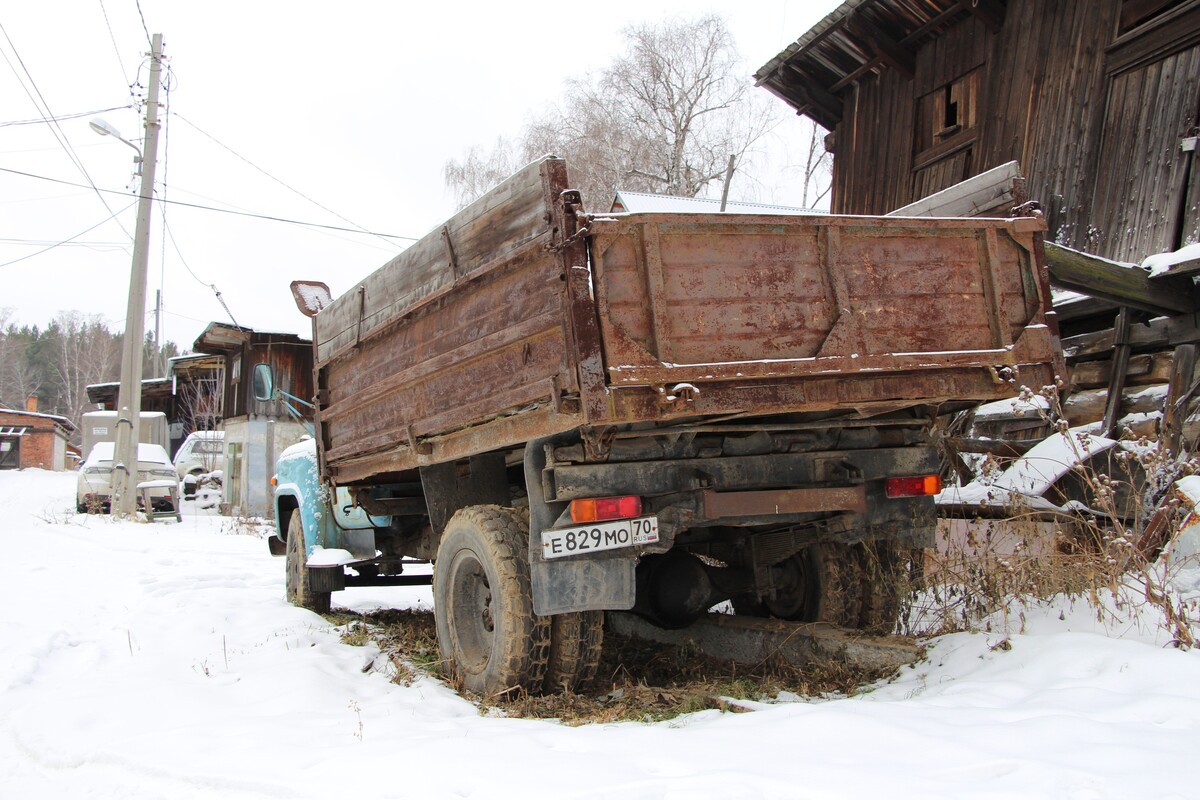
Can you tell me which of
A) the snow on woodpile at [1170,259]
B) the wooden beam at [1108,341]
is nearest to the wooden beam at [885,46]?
the wooden beam at [1108,341]

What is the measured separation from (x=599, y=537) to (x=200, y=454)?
87.9 ft

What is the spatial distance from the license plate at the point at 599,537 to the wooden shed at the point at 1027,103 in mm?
6458

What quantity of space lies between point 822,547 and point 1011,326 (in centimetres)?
162

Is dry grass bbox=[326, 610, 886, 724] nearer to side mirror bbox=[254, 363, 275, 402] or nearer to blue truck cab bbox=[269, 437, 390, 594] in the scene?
blue truck cab bbox=[269, 437, 390, 594]

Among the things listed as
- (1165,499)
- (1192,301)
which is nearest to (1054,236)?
(1192,301)

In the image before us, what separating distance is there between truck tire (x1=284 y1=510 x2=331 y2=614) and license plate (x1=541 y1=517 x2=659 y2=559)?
138 inches

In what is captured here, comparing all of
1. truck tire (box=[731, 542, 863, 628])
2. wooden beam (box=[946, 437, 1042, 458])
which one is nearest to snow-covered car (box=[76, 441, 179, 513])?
wooden beam (box=[946, 437, 1042, 458])

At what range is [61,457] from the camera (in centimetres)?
4284

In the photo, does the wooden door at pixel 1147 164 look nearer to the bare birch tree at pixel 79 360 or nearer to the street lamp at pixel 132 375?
the street lamp at pixel 132 375

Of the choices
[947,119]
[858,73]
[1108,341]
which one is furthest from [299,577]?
[858,73]

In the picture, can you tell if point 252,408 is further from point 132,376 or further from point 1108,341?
point 1108,341

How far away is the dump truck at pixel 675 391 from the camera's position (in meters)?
3.48

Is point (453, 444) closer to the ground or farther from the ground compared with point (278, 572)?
farther from the ground

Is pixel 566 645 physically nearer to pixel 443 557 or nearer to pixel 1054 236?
pixel 443 557
